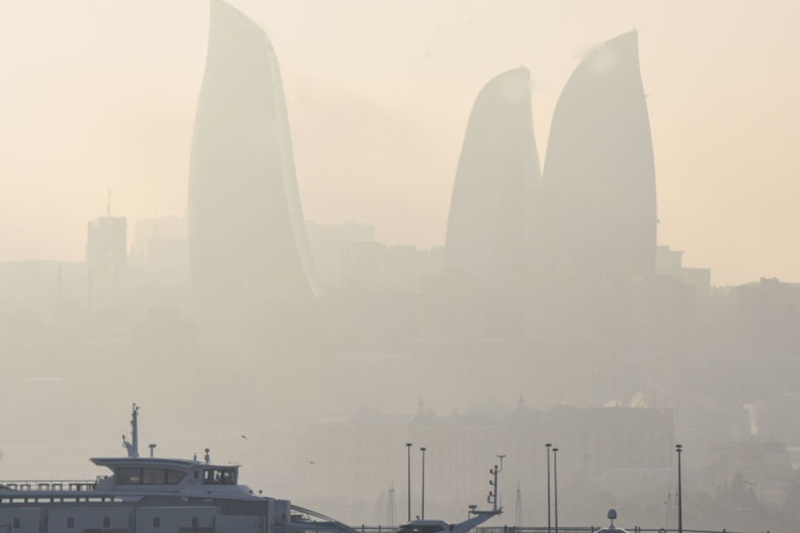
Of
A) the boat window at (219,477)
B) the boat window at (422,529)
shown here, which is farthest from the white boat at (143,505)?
the boat window at (422,529)

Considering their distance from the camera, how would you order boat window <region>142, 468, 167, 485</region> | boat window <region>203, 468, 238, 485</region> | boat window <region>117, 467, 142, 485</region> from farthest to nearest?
boat window <region>203, 468, 238, 485</region>, boat window <region>142, 468, 167, 485</region>, boat window <region>117, 467, 142, 485</region>

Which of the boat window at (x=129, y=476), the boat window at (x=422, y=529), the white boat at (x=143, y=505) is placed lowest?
the boat window at (x=422, y=529)

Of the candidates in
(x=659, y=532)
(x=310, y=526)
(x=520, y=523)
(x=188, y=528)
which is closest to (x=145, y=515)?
(x=188, y=528)

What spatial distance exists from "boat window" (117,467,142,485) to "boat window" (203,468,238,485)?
8.21 feet

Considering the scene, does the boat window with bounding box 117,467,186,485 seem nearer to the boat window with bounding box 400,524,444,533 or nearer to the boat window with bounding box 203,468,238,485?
the boat window with bounding box 203,468,238,485

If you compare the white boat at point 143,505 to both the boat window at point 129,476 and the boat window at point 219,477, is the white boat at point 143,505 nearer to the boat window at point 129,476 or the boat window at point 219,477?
the boat window at point 129,476

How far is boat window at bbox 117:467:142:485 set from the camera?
101750 mm

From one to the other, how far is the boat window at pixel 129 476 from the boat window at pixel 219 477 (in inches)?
98.5

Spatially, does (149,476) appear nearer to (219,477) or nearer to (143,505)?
(143,505)

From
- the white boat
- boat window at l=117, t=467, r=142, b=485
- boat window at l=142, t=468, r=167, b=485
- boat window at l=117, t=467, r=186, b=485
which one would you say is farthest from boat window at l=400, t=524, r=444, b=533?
boat window at l=117, t=467, r=142, b=485

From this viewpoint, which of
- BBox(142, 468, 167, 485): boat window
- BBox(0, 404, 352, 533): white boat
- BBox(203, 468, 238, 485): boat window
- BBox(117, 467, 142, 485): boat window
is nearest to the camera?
BBox(0, 404, 352, 533): white boat

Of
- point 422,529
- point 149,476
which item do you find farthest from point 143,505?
point 422,529

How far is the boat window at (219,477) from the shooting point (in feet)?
336

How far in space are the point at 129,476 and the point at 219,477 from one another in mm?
3497
